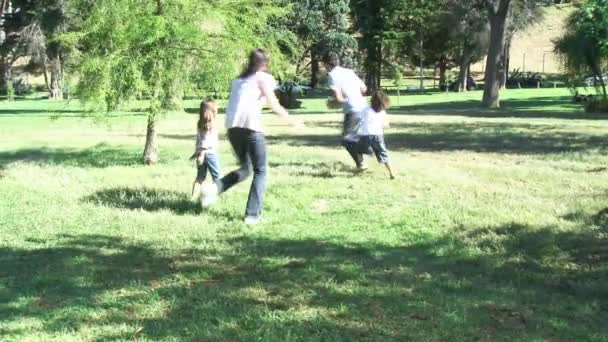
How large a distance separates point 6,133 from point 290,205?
610 inches

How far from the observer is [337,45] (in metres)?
44.2

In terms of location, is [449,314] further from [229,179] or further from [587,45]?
[587,45]

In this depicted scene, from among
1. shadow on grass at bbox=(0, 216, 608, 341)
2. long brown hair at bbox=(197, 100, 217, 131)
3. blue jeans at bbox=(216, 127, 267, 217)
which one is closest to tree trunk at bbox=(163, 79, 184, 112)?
long brown hair at bbox=(197, 100, 217, 131)

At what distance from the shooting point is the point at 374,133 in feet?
33.6

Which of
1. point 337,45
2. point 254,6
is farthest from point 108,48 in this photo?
point 337,45

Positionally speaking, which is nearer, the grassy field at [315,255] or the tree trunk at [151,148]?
the grassy field at [315,255]

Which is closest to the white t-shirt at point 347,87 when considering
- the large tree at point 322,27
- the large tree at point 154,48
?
the large tree at point 154,48

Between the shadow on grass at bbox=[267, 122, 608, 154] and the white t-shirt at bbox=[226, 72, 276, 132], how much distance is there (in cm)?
753

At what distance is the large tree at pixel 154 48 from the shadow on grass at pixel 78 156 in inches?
Answer: 67.0

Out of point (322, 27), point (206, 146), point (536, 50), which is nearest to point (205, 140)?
point (206, 146)

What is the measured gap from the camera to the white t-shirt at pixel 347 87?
10.4 meters

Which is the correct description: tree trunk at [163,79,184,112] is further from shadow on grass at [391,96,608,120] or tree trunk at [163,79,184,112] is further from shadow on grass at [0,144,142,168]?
shadow on grass at [391,96,608,120]

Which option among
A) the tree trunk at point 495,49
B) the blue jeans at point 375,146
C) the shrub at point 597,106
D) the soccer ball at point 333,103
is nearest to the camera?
the blue jeans at point 375,146

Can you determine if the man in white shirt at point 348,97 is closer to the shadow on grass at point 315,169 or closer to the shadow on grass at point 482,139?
the shadow on grass at point 315,169
